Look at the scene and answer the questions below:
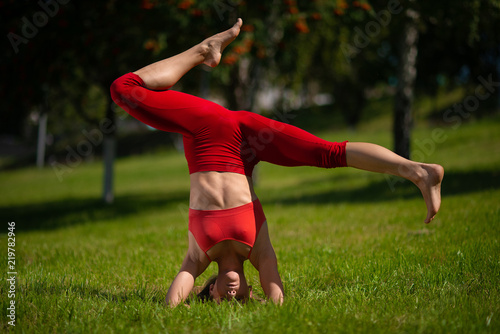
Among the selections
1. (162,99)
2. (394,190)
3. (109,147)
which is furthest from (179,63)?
(109,147)

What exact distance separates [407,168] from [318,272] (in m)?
1.65

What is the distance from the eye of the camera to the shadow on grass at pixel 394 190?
9.26m

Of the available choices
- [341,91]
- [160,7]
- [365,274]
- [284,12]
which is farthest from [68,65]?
[341,91]

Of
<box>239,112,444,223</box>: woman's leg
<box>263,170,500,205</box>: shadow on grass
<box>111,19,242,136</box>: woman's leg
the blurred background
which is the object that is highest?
the blurred background

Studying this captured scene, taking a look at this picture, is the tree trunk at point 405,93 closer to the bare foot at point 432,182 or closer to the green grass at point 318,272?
the green grass at point 318,272

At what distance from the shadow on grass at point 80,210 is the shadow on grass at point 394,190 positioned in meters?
3.71

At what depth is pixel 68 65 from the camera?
10180 millimetres

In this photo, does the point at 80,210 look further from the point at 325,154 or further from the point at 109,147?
the point at 325,154

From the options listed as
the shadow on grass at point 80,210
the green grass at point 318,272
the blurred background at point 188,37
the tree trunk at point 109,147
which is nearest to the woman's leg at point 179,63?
the green grass at point 318,272

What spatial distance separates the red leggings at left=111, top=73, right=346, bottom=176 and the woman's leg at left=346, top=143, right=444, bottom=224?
168mm

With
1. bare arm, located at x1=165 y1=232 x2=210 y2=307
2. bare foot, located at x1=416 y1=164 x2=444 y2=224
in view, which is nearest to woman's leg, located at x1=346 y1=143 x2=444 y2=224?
bare foot, located at x1=416 y1=164 x2=444 y2=224

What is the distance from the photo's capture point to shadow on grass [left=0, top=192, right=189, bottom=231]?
10766 mm

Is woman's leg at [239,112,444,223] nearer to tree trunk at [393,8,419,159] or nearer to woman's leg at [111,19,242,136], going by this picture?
woman's leg at [111,19,242,136]

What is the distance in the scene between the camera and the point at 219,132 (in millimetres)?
3254
